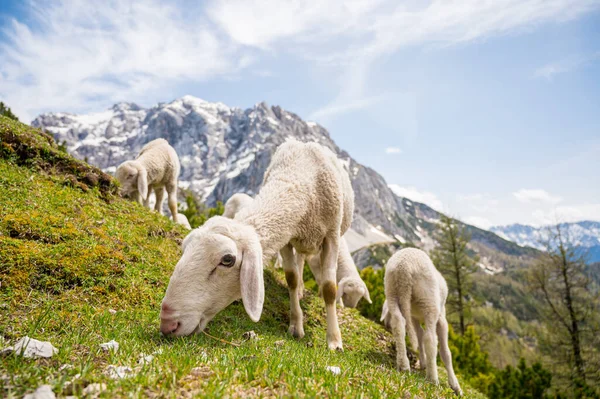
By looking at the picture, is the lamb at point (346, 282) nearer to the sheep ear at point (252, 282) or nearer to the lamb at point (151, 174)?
the lamb at point (151, 174)

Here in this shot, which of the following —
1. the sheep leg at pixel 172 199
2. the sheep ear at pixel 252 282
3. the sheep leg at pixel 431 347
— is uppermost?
the sheep leg at pixel 172 199

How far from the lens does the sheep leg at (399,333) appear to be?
6.79 metres

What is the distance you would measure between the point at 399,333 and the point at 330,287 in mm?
1826

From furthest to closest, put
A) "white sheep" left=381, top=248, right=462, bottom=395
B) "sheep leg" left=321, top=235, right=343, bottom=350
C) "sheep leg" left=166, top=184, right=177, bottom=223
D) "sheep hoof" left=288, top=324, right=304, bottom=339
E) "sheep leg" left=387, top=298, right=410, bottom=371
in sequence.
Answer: "sheep leg" left=166, top=184, right=177, bottom=223
"white sheep" left=381, top=248, right=462, bottom=395
"sheep hoof" left=288, top=324, right=304, bottom=339
"sheep leg" left=387, top=298, right=410, bottom=371
"sheep leg" left=321, top=235, right=343, bottom=350

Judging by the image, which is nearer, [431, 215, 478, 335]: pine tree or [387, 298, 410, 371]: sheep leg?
[387, 298, 410, 371]: sheep leg

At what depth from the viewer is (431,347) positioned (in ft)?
22.2

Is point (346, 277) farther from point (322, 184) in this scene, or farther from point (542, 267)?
point (542, 267)

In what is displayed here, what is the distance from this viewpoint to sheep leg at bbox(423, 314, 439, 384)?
21.1 ft

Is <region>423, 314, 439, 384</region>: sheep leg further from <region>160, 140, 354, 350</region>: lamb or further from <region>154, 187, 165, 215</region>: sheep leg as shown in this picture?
<region>154, 187, 165, 215</region>: sheep leg

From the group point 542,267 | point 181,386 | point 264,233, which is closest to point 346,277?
point 264,233

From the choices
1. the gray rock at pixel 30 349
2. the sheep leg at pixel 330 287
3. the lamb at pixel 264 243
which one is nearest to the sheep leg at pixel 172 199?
the lamb at pixel 264 243

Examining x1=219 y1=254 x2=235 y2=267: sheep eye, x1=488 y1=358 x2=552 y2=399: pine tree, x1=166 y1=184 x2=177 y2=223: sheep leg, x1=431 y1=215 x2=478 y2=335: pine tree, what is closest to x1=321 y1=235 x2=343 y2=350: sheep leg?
x1=219 y1=254 x2=235 y2=267: sheep eye

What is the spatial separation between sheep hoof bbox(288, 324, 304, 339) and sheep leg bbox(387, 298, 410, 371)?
1.94 meters

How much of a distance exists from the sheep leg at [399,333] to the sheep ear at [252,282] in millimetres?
3959
